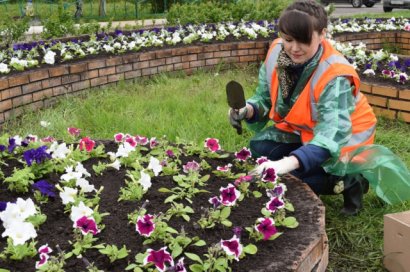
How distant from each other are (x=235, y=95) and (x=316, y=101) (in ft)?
1.42

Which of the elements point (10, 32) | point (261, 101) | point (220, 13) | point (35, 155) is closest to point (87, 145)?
point (35, 155)

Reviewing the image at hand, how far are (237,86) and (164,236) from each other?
1.10 m

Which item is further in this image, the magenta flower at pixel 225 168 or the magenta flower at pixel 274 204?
the magenta flower at pixel 225 168

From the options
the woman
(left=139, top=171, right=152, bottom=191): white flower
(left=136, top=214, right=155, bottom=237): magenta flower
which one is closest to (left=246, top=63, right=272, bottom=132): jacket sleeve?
the woman

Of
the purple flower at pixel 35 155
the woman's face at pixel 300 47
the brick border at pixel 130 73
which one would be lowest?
the brick border at pixel 130 73

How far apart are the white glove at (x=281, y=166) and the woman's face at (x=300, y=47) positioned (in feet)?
1.80

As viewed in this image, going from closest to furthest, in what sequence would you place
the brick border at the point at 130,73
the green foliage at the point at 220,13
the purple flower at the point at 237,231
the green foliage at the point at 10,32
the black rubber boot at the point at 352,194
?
the purple flower at the point at 237,231 → the black rubber boot at the point at 352,194 → the brick border at the point at 130,73 → the green foliage at the point at 10,32 → the green foliage at the point at 220,13

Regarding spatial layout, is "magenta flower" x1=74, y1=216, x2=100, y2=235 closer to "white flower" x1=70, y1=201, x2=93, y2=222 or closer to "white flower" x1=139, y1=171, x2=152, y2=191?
"white flower" x1=70, y1=201, x2=93, y2=222

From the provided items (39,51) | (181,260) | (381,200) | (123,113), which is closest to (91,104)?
(123,113)

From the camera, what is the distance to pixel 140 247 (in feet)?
6.75

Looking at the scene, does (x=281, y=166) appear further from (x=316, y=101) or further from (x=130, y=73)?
(x=130, y=73)

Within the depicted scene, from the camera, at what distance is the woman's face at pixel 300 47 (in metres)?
2.77

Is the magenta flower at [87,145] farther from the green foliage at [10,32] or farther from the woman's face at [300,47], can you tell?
the green foliage at [10,32]

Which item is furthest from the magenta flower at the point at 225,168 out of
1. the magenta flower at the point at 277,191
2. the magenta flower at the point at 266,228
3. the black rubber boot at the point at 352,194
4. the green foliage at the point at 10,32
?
the green foliage at the point at 10,32
